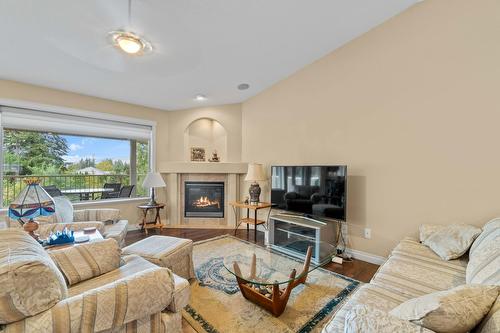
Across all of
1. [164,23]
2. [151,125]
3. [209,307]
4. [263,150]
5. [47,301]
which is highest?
[164,23]

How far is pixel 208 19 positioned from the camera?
241cm

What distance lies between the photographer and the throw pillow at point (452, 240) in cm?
198

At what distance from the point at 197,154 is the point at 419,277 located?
14.0 feet

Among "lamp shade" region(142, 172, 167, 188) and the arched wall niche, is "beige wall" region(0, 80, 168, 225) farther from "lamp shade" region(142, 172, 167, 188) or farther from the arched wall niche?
"lamp shade" region(142, 172, 167, 188)

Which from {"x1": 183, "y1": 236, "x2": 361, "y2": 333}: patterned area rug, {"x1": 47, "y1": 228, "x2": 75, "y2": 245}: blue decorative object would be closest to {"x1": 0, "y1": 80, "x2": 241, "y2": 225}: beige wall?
{"x1": 47, "y1": 228, "x2": 75, "y2": 245}: blue decorative object

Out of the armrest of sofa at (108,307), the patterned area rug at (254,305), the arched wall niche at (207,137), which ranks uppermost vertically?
the arched wall niche at (207,137)

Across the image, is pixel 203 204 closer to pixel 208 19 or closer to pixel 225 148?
pixel 225 148

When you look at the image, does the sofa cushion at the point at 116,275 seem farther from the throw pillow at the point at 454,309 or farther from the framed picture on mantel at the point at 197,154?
the framed picture on mantel at the point at 197,154

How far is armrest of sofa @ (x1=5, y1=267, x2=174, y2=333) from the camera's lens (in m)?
1.00

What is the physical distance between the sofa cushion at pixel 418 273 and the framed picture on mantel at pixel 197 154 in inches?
155

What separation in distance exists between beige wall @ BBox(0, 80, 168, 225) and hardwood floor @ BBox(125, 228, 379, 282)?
1.93ft

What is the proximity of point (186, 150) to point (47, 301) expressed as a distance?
4.06m

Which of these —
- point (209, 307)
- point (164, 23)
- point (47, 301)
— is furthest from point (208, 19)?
point (209, 307)

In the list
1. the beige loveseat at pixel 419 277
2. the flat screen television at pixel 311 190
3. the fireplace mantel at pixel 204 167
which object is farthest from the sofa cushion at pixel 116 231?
the beige loveseat at pixel 419 277
